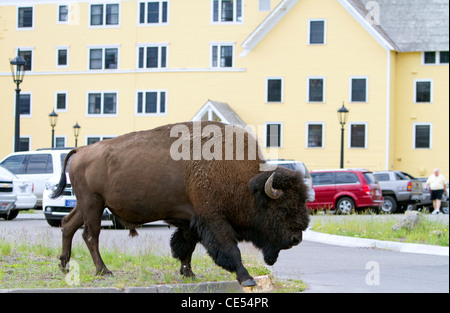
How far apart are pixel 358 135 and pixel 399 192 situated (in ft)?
51.6

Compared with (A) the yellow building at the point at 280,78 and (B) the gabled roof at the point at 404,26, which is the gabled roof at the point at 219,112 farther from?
(B) the gabled roof at the point at 404,26

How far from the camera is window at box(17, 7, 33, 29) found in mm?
40062

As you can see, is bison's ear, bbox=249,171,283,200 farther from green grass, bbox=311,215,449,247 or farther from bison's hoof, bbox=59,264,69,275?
green grass, bbox=311,215,449,247

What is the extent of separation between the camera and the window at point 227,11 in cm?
3807

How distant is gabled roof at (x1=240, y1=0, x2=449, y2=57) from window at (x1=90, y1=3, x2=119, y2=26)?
905 cm

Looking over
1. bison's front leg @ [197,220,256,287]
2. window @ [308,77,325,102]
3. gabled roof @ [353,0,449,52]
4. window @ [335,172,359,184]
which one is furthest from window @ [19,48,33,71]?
bison's front leg @ [197,220,256,287]

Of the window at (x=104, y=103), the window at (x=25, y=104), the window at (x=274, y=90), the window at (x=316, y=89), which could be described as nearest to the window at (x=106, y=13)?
the window at (x=104, y=103)

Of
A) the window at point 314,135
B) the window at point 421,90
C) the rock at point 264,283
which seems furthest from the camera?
the window at point 421,90

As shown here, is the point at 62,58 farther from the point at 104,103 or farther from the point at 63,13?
the point at 63,13

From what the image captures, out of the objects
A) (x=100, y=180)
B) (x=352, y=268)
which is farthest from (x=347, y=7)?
(x=100, y=180)

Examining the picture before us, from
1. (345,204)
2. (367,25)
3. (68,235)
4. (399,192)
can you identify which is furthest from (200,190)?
(367,25)

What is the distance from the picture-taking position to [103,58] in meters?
46.0

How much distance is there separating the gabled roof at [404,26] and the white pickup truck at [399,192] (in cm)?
1602

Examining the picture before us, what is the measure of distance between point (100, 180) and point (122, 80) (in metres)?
38.7
